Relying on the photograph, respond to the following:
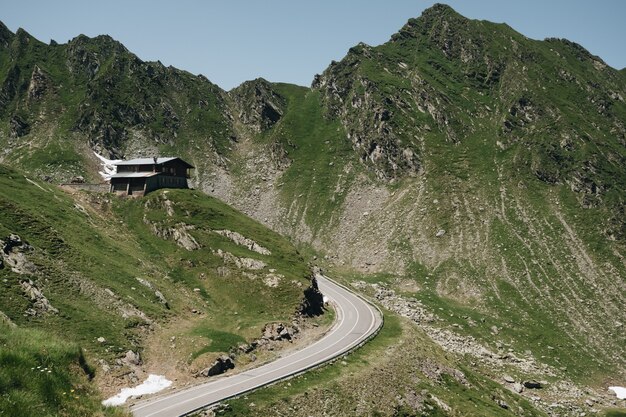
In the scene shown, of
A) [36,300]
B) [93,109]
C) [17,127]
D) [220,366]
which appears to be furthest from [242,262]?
[17,127]

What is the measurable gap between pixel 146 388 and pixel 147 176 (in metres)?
54.8

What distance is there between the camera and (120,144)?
536 ft

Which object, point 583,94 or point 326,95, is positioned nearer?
point 583,94

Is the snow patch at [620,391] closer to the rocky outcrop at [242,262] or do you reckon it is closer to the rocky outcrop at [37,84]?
the rocky outcrop at [242,262]

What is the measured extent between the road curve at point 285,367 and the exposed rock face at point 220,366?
1118 mm

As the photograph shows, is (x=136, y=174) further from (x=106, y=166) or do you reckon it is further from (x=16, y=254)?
(x=106, y=166)

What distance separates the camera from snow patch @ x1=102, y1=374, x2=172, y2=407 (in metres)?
39.6

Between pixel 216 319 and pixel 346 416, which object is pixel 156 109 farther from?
pixel 346 416

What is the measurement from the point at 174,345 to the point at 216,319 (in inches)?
409

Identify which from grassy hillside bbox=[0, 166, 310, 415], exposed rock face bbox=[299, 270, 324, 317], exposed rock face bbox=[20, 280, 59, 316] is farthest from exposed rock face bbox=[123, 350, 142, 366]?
exposed rock face bbox=[299, 270, 324, 317]

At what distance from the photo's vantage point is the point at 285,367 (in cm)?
5025

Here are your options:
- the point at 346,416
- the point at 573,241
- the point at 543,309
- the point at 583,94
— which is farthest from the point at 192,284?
the point at 583,94

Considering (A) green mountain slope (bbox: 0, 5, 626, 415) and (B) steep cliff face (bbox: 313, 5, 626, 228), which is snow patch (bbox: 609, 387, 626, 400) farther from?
(B) steep cliff face (bbox: 313, 5, 626, 228)

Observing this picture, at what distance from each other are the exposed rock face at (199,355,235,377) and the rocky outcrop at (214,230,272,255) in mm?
29384
